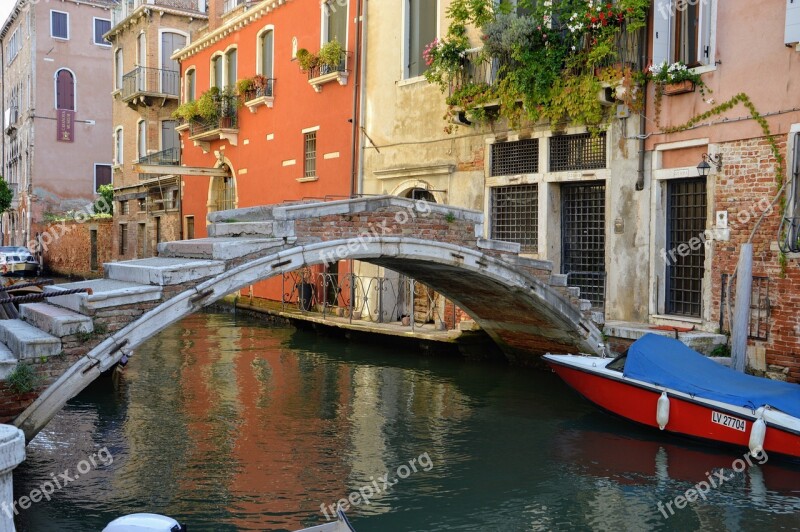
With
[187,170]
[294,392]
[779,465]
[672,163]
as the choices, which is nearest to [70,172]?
[187,170]

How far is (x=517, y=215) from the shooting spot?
429 inches

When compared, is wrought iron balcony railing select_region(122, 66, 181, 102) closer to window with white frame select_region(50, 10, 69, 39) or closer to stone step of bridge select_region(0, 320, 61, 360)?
window with white frame select_region(50, 10, 69, 39)

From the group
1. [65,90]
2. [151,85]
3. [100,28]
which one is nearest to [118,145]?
[151,85]

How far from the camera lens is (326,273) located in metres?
13.9

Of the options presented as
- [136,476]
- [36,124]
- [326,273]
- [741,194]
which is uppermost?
[36,124]

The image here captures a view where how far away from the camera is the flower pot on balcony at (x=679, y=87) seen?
859 cm

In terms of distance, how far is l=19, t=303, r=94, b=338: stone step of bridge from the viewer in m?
5.99

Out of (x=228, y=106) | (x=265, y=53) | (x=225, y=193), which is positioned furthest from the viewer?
(x=225, y=193)

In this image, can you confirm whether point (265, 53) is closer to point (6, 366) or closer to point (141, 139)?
point (141, 139)

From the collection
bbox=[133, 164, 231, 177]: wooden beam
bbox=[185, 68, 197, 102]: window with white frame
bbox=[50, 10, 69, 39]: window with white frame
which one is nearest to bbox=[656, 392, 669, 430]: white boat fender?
bbox=[133, 164, 231, 177]: wooden beam

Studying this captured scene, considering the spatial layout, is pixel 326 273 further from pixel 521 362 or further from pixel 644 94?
pixel 644 94

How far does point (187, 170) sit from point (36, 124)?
15896 mm

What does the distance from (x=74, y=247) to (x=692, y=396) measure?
80.9ft

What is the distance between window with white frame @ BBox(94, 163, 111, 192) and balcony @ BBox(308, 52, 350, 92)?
63.7 feet
